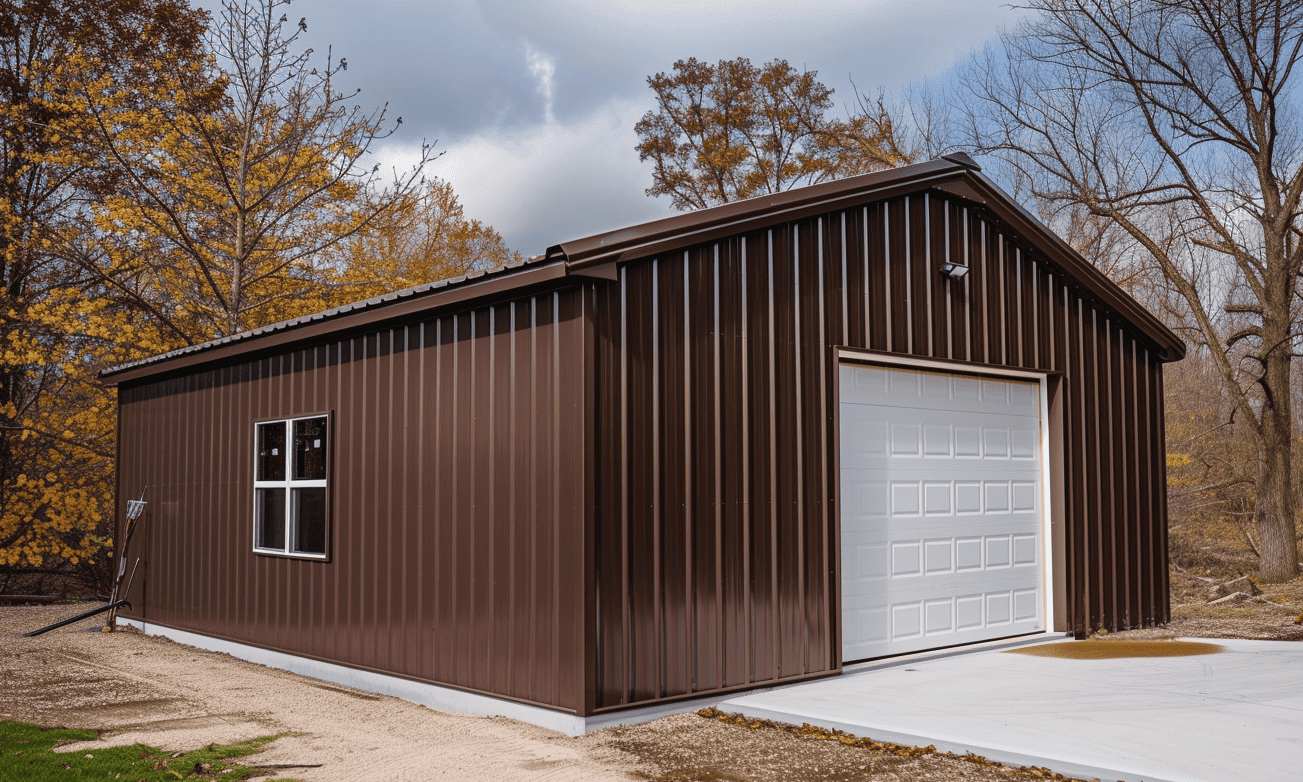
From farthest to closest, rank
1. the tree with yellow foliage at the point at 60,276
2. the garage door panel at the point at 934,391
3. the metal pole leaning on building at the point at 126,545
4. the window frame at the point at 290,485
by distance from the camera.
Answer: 1. the tree with yellow foliage at the point at 60,276
2. the metal pole leaning on building at the point at 126,545
3. the window frame at the point at 290,485
4. the garage door panel at the point at 934,391

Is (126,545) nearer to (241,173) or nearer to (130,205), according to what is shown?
(130,205)

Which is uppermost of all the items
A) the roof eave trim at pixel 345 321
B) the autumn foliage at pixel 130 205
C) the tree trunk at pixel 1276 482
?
the autumn foliage at pixel 130 205

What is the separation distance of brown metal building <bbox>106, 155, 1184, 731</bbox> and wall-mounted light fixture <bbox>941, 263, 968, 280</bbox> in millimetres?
38

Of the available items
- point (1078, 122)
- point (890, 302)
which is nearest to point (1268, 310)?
point (1078, 122)

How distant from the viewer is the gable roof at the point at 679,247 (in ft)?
19.9

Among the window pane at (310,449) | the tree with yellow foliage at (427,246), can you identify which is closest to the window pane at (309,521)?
the window pane at (310,449)

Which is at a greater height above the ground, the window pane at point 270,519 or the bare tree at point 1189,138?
the bare tree at point 1189,138

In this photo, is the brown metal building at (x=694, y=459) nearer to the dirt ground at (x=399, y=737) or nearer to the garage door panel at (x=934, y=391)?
the garage door panel at (x=934, y=391)

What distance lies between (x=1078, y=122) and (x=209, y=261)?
14395 millimetres

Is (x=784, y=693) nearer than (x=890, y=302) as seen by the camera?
Yes

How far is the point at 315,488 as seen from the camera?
27.8 ft

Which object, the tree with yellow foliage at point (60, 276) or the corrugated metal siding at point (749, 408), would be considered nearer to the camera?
the corrugated metal siding at point (749, 408)

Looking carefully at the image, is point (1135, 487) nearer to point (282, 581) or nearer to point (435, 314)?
point (435, 314)

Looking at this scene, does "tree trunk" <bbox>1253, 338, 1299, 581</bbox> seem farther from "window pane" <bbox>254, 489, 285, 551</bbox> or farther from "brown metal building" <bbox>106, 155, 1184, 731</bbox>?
"window pane" <bbox>254, 489, 285, 551</bbox>
